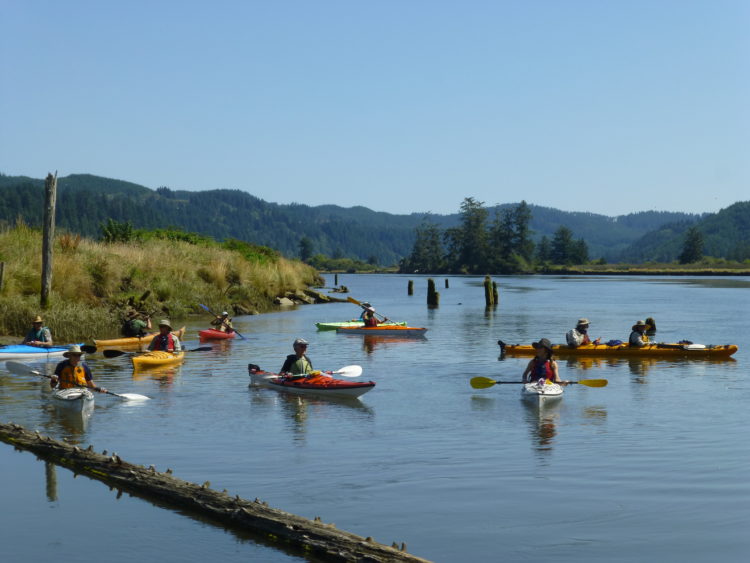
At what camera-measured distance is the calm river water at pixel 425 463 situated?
29.9 ft

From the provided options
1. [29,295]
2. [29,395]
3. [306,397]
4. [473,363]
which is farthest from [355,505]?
[29,295]

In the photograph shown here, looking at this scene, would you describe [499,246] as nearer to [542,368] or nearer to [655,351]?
[655,351]

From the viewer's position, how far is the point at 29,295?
28.9 m

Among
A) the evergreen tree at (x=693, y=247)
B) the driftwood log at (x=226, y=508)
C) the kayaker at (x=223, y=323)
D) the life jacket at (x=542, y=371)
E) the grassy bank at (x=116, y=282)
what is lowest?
the driftwood log at (x=226, y=508)

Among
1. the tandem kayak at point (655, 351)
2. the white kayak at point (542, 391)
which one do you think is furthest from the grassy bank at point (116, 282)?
the white kayak at point (542, 391)

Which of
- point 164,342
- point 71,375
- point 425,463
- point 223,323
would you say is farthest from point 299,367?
point 223,323

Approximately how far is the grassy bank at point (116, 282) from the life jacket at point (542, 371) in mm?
16470

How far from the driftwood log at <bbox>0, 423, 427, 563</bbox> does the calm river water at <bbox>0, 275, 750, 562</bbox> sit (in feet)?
0.52

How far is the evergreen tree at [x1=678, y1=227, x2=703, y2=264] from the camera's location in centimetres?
15762

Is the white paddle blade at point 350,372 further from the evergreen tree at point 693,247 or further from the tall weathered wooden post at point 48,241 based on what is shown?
the evergreen tree at point 693,247

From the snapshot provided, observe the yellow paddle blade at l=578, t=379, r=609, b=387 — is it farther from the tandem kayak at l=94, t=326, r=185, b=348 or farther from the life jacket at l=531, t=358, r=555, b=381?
the tandem kayak at l=94, t=326, r=185, b=348

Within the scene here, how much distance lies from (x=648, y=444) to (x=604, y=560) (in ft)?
19.3

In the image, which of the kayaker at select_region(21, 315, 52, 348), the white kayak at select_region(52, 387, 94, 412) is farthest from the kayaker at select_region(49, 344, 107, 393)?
the kayaker at select_region(21, 315, 52, 348)

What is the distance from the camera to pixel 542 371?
18531mm
